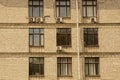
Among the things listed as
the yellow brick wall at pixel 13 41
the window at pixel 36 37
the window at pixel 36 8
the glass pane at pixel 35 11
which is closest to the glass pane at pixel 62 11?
the window at pixel 36 8

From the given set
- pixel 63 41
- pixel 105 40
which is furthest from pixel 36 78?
pixel 105 40

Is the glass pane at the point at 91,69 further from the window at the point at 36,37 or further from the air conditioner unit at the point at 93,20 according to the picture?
the window at the point at 36,37

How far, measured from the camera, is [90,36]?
2550 cm

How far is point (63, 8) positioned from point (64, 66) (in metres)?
4.29

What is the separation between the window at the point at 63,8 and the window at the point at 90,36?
189 centimetres

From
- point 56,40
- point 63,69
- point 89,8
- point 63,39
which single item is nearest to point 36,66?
point 63,69

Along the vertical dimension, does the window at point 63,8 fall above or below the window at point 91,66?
above

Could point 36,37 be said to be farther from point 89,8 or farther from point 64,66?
point 89,8

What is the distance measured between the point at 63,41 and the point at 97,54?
8.61ft

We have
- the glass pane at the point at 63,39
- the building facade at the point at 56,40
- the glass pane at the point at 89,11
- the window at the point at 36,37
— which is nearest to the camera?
the building facade at the point at 56,40

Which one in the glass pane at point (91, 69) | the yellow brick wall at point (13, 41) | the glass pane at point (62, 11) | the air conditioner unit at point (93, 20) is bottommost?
the glass pane at point (91, 69)

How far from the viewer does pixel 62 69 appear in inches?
987

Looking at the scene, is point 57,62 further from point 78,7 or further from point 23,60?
point 78,7

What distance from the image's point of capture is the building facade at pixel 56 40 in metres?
24.8
